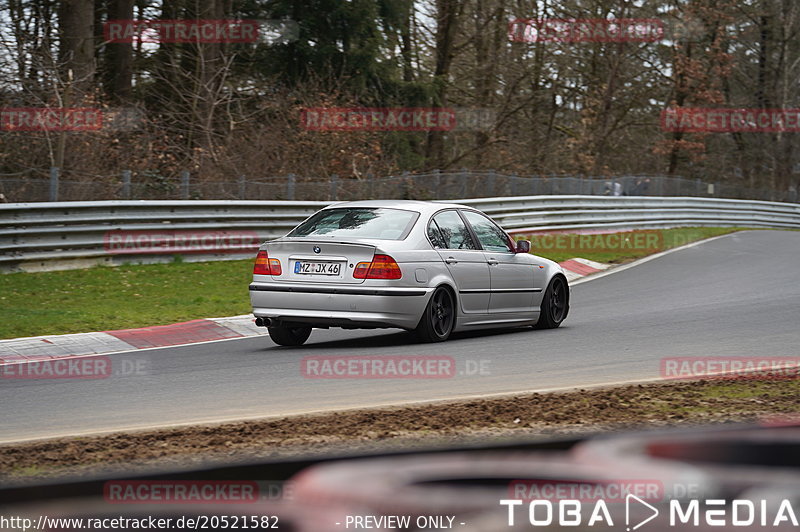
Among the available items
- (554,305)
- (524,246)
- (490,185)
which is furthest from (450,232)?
(490,185)

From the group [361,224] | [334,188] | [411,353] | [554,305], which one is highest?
[334,188]

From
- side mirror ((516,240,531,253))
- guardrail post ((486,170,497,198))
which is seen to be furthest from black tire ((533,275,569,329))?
guardrail post ((486,170,497,198))

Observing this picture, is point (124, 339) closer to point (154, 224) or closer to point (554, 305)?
point (554, 305)

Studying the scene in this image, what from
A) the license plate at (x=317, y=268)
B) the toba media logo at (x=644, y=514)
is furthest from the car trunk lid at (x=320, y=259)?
the toba media logo at (x=644, y=514)

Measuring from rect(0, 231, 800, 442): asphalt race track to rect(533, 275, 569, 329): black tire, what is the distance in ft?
0.62

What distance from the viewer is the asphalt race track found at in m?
7.29

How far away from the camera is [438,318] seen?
1078 centimetres

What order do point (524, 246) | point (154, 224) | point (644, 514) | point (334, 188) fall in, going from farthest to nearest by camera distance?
point (334, 188), point (154, 224), point (524, 246), point (644, 514)

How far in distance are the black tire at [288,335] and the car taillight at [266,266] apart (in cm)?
62

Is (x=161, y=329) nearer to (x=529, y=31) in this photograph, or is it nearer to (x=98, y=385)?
(x=98, y=385)

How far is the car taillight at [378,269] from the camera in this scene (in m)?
10.2

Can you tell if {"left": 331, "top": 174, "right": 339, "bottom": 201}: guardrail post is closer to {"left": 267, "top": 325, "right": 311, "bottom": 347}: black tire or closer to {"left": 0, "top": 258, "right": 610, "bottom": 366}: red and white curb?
{"left": 0, "top": 258, "right": 610, "bottom": 366}: red and white curb

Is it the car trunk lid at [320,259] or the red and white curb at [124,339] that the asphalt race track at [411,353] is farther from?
the car trunk lid at [320,259]

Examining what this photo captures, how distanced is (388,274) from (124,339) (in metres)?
2.93
